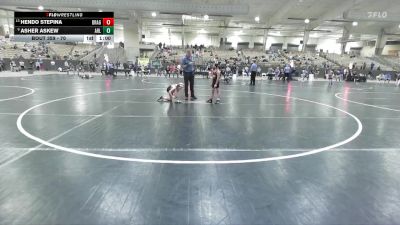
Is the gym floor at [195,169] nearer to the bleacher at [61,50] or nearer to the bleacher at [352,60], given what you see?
the bleacher at [61,50]

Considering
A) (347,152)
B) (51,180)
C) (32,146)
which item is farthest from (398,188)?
(32,146)

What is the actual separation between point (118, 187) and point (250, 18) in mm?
43611

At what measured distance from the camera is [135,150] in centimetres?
510

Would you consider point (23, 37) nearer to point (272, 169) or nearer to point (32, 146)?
point (32, 146)

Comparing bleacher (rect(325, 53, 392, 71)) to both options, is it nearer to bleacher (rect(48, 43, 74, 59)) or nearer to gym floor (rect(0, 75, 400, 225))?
bleacher (rect(48, 43, 74, 59))

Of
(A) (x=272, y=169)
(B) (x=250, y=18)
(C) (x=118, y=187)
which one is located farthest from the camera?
(B) (x=250, y=18)
